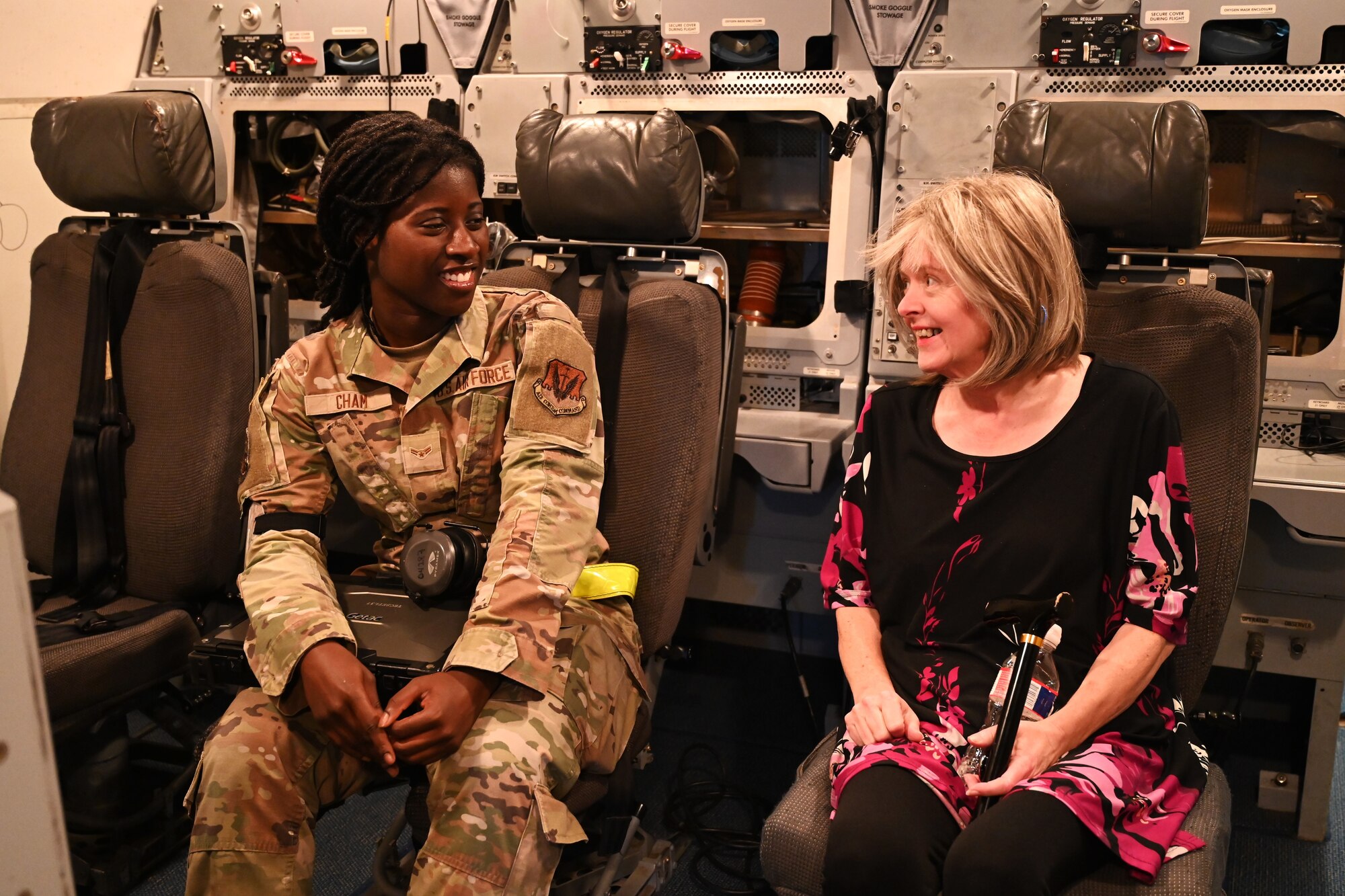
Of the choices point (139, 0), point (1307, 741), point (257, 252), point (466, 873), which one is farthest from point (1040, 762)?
point (139, 0)

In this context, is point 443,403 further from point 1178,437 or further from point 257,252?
point 257,252

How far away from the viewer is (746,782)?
262cm

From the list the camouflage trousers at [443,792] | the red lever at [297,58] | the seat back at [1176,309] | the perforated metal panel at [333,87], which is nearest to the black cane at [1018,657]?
the seat back at [1176,309]

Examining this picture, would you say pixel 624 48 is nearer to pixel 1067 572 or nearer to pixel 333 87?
pixel 333 87

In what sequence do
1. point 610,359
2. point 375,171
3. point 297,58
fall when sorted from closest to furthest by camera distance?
point 375,171 → point 610,359 → point 297,58

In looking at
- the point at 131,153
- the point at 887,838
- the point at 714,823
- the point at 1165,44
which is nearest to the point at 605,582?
the point at 887,838

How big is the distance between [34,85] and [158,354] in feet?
4.79

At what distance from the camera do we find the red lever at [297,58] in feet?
9.96

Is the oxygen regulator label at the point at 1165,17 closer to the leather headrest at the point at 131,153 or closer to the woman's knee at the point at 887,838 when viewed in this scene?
the woman's knee at the point at 887,838

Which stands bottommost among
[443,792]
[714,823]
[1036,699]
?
[714,823]

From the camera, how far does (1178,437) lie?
1453mm

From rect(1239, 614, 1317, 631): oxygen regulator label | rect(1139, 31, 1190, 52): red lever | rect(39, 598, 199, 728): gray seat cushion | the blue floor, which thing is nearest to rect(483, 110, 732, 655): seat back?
the blue floor

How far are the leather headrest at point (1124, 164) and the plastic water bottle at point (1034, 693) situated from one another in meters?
0.75

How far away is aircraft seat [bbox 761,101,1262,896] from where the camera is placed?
164cm
